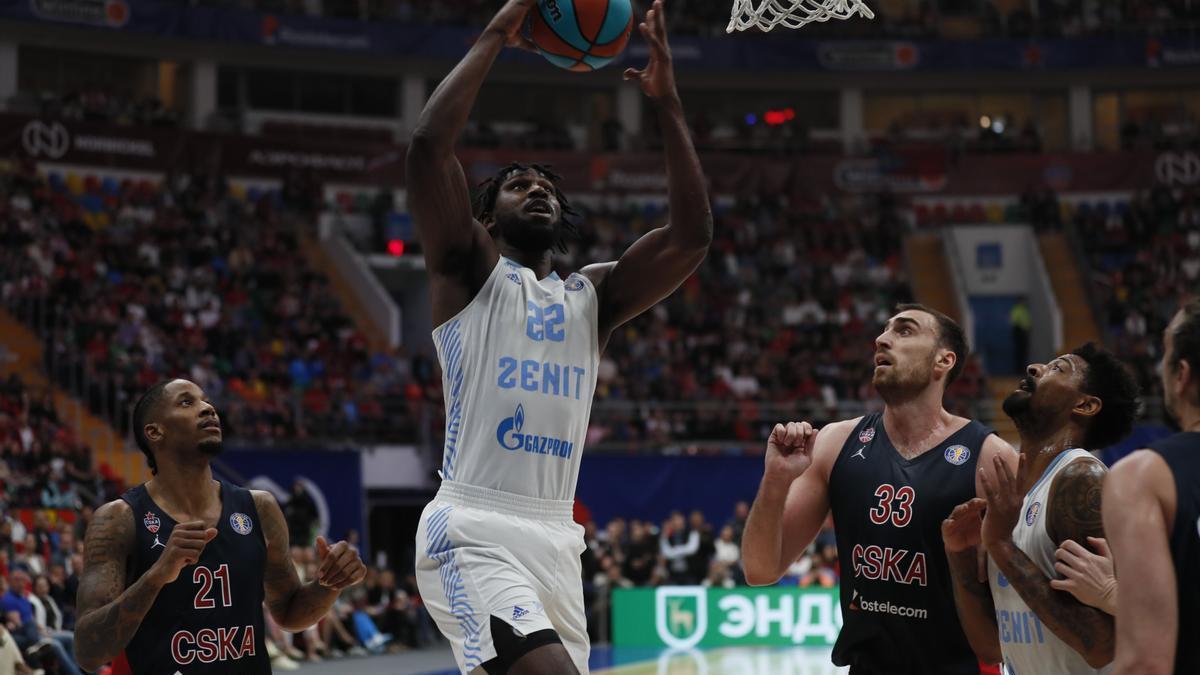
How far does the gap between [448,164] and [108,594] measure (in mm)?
2194

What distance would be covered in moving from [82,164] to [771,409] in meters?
14.2

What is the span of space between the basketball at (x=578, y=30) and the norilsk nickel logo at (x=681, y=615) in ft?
47.5

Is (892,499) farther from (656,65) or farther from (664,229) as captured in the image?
(656,65)

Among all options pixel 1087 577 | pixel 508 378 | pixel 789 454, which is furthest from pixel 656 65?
pixel 1087 577

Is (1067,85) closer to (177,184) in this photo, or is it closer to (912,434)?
(177,184)

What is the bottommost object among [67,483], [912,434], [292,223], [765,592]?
[765,592]

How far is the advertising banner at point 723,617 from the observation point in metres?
19.1

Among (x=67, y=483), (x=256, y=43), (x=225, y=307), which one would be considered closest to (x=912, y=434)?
(x=67, y=483)

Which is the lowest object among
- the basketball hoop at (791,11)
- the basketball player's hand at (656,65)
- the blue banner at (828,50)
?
the basketball player's hand at (656,65)

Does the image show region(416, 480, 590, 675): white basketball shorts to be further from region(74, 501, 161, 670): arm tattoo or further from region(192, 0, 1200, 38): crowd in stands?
region(192, 0, 1200, 38): crowd in stands

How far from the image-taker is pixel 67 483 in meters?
19.0

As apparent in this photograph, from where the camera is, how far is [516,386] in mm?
5039

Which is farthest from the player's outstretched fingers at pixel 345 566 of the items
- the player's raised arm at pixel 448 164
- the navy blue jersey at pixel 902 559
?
the navy blue jersey at pixel 902 559

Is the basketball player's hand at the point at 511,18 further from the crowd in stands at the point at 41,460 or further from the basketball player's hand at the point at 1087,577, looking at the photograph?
the crowd in stands at the point at 41,460
